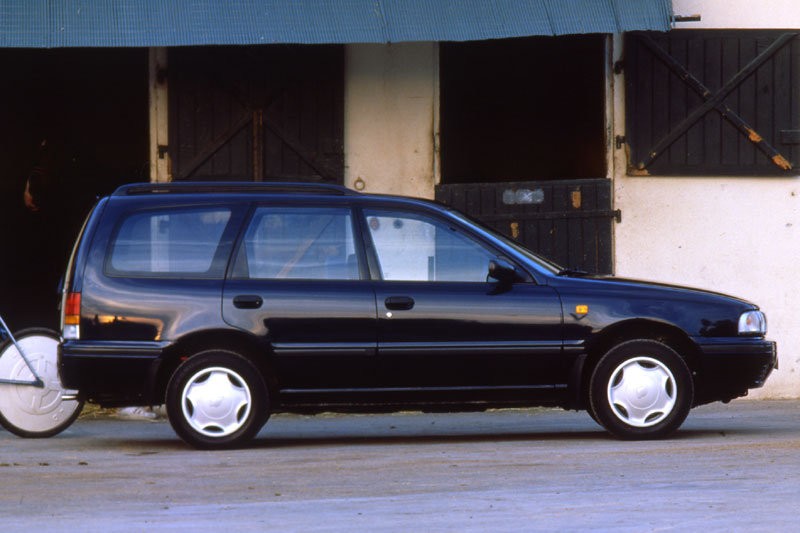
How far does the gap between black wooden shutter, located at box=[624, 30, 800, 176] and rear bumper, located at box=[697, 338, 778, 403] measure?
4107 millimetres

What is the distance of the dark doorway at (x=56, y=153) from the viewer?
705 inches

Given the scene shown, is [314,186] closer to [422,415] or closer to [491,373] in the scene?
[491,373]

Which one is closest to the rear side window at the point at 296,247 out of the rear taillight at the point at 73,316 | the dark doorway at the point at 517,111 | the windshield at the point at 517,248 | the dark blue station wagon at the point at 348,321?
the dark blue station wagon at the point at 348,321

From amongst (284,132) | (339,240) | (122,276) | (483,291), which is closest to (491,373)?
(483,291)

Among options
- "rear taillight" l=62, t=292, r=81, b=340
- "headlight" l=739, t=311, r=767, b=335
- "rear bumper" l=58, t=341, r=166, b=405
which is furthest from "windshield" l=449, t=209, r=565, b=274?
"rear taillight" l=62, t=292, r=81, b=340

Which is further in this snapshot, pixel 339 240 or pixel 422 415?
pixel 422 415

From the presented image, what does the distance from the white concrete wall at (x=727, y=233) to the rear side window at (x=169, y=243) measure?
5.17 meters

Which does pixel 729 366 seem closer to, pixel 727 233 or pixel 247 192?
pixel 247 192

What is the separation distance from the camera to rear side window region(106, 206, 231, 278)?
10.4 m

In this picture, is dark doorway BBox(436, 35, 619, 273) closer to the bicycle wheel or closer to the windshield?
the windshield

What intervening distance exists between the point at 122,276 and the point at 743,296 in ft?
21.1

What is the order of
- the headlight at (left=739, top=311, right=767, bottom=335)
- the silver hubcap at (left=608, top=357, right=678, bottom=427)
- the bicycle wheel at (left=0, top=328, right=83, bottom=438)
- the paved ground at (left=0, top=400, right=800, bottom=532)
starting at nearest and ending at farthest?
the paved ground at (left=0, top=400, right=800, bottom=532) → the silver hubcap at (left=608, top=357, right=678, bottom=427) → the headlight at (left=739, top=311, right=767, bottom=335) → the bicycle wheel at (left=0, top=328, right=83, bottom=438)

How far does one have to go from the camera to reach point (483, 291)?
10.5 meters

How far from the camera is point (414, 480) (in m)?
8.95
